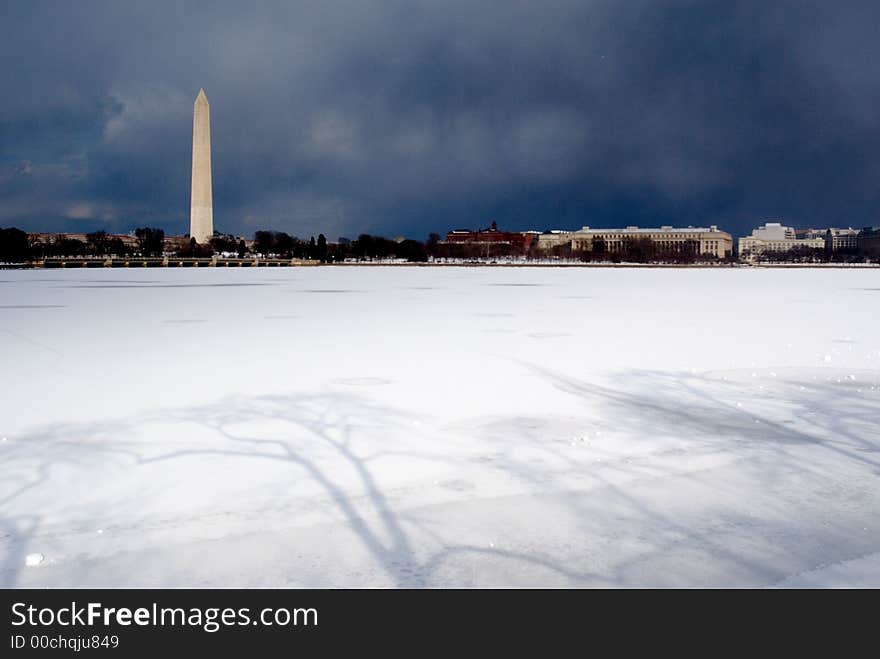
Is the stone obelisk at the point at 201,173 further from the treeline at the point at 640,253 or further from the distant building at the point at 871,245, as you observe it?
the distant building at the point at 871,245

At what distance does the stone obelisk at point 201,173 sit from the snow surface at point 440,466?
7806 cm

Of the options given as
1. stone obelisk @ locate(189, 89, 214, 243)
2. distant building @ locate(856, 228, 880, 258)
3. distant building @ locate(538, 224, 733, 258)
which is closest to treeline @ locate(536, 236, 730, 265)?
distant building @ locate(538, 224, 733, 258)

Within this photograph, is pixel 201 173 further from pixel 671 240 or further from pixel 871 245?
pixel 871 245

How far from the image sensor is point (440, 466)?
5453mm

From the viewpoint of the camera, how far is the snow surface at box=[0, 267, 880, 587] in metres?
3.77

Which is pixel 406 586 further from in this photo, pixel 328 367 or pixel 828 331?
pixel 828 331

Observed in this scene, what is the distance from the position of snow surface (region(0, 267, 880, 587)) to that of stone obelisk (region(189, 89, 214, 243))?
3073 inches

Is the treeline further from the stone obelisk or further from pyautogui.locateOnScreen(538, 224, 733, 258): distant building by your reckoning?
the stone obelisk

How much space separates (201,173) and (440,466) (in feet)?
286

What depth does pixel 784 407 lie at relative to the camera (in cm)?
742
